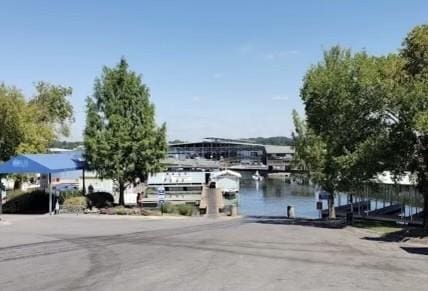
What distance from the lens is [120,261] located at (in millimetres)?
16766

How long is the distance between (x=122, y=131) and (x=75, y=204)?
5719 mm

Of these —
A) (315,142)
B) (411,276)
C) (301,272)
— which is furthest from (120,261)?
(315,142)

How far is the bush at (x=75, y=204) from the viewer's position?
4034 cm

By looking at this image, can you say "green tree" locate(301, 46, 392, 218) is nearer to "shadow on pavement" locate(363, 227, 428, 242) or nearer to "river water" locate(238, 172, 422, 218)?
"shadow on pavement" locate(363, 227, 428, 242)

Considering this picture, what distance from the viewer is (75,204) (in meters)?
40.6

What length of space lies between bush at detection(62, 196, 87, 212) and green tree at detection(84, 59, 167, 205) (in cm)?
266

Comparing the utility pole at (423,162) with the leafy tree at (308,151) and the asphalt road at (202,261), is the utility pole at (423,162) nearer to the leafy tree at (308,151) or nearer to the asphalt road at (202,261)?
the asphalt road at (202,261)

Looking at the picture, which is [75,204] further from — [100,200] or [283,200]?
[283,200]

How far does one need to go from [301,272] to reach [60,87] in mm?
48024

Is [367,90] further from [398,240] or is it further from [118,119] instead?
[118,119]

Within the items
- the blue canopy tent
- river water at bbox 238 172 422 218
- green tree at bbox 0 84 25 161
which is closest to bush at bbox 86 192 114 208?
the blue canopy tent

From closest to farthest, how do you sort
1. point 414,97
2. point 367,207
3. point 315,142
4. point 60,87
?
point 414,97
point 315,142
point 367,207
point 60,87

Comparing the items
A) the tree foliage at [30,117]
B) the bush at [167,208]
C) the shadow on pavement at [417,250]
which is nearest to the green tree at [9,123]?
the tree foliage at [30,117]

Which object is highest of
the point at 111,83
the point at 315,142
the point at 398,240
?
the point at 111,83
